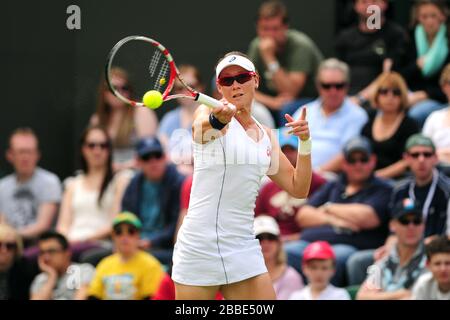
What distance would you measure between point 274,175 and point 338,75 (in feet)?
12.1

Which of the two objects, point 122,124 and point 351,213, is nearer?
point 351,213

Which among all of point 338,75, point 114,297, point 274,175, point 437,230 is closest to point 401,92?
point 338,75

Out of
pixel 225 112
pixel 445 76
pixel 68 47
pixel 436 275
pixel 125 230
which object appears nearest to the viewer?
pixel 225 112

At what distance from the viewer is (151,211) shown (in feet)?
34.7

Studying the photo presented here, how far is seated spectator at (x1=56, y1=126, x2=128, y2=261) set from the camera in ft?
35.4

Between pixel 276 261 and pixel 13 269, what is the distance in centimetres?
219

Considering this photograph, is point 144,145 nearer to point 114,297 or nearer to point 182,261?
point 114,297

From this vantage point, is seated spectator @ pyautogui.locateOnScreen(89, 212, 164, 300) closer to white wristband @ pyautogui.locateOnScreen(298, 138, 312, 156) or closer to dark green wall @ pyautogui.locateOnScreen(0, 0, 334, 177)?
dark green wall @ pyautogui.locateOnScreen(0, 0, 334, 177)

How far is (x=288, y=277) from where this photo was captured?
9.45 m

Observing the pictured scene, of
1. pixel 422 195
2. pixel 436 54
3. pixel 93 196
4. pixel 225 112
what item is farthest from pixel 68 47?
pixel 225 112

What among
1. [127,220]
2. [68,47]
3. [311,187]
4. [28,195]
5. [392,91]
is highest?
[68,47]

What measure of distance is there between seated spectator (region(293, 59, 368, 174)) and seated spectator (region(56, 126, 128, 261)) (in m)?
1.62

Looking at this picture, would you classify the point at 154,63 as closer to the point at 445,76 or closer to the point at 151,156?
the point at 151,156

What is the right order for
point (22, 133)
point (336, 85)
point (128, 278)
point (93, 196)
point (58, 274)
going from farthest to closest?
point (22, 133)
point (93, 196)
point (336, 85)
point (58, 274)
point (128, 278)
